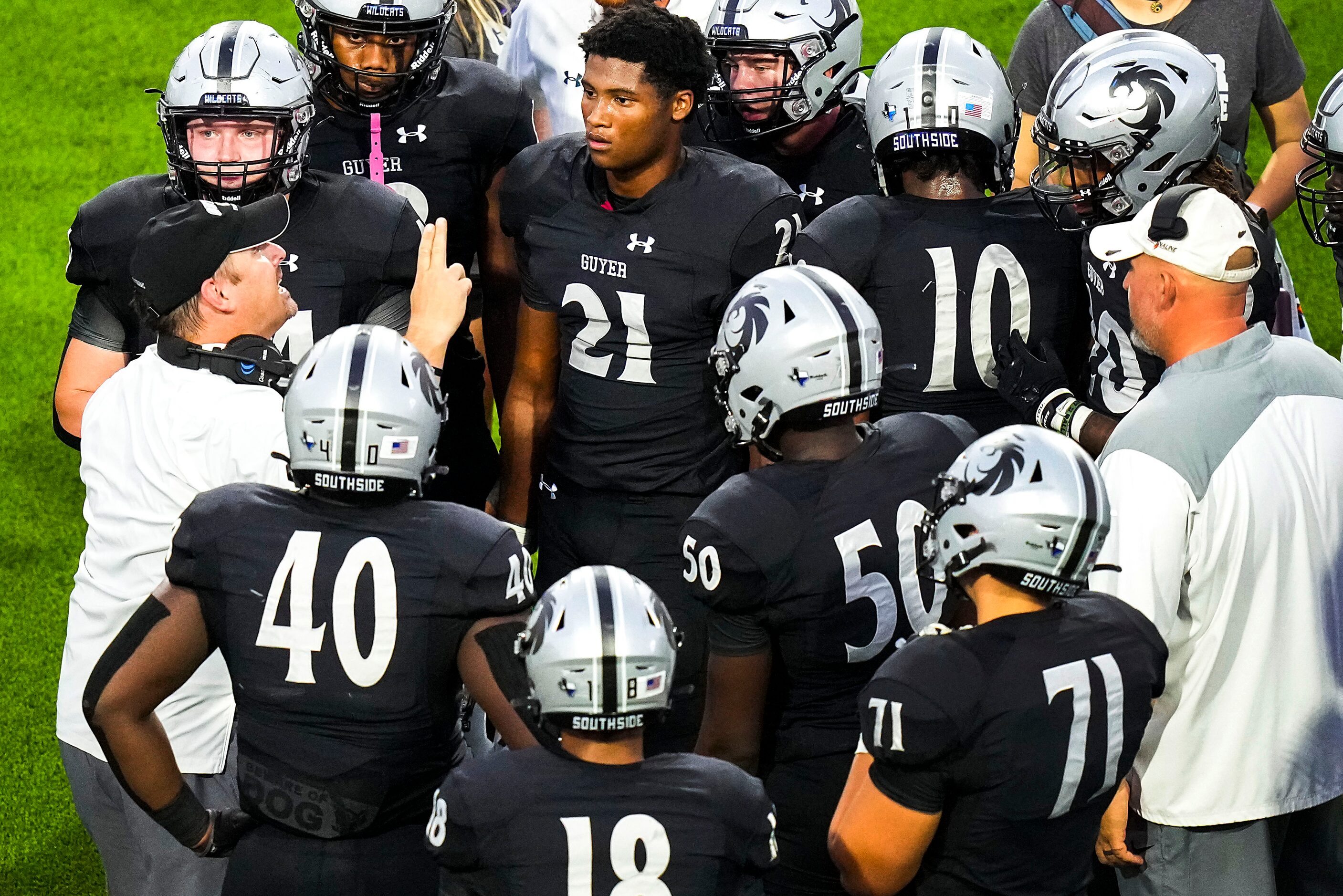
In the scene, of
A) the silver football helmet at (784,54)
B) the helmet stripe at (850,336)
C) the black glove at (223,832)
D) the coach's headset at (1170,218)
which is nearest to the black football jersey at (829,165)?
the silver football helmet at (784,54)

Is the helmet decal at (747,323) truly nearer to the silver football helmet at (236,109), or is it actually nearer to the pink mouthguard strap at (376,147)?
the silver football helmet at (236,109)

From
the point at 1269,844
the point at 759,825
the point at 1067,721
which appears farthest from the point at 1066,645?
the point at 1269,844

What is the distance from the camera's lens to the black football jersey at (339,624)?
9.12ft

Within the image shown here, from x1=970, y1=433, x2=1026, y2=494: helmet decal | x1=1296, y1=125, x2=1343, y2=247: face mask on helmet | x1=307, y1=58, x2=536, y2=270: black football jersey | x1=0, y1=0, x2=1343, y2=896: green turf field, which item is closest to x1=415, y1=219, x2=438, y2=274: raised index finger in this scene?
x1=307, y1=58, x2=536, y2=270: black football jersey

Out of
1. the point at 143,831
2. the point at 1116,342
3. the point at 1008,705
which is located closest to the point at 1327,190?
the point at 1116,342

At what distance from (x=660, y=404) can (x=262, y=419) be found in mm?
1226

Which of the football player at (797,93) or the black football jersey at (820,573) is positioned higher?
the football player at (797,93)

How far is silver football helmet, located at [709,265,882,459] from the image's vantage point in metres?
3.09

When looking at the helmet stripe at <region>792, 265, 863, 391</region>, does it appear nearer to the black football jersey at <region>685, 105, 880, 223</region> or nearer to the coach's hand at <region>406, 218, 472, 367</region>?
the coach's hand at <region>406, 218, 472, 367</region>

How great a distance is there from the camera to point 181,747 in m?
3.29

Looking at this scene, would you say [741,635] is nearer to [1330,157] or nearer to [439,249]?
[439,249]

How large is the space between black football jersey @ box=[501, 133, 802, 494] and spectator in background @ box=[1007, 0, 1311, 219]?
1723mm

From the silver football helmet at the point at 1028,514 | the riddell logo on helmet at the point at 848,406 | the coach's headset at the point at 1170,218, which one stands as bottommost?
the silver football helmet at the point at 1028,514

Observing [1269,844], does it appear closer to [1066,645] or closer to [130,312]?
[1066,645]
